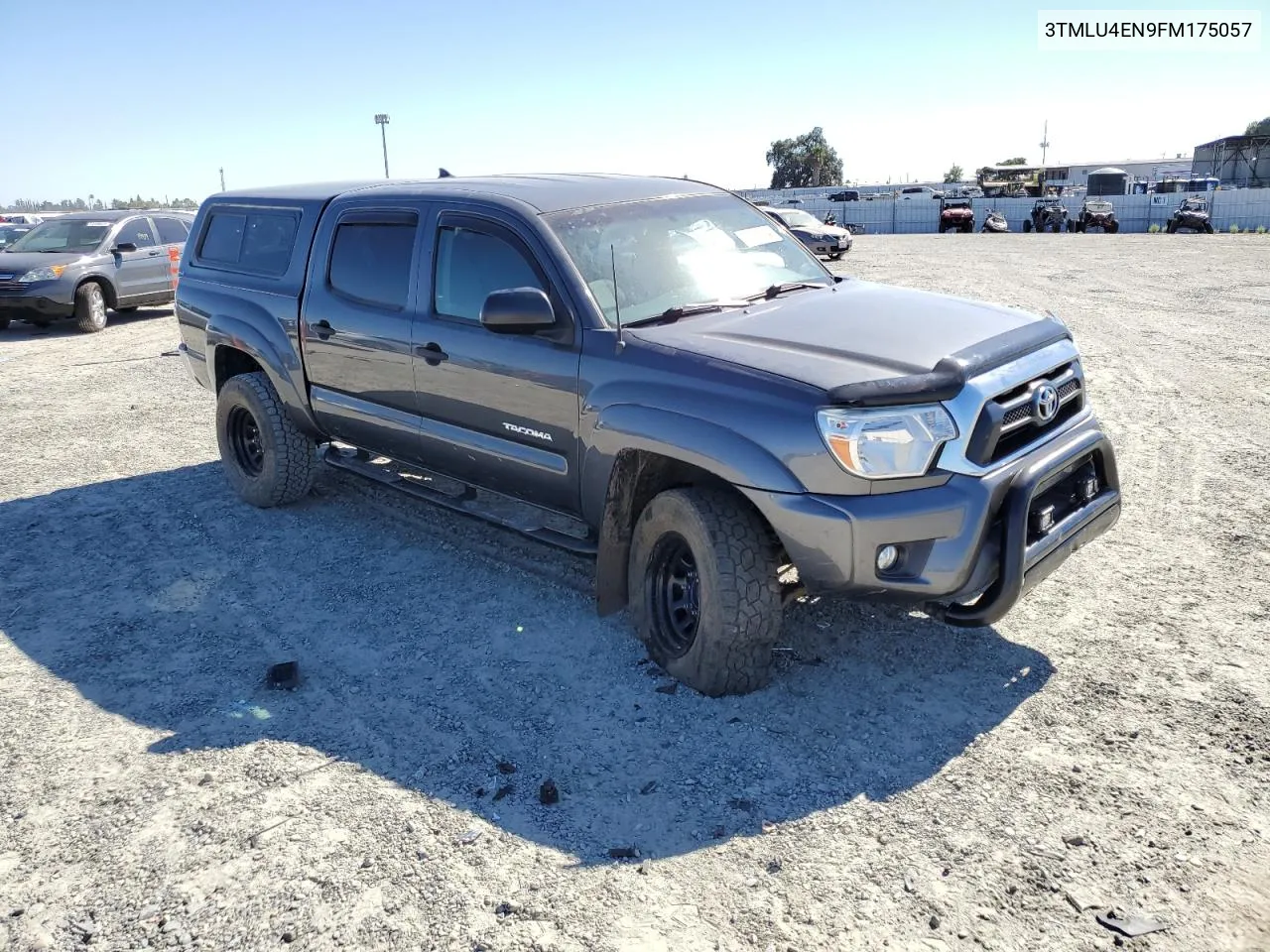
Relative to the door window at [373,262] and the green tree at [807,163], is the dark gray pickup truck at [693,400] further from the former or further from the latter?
the green tree at [807,163]

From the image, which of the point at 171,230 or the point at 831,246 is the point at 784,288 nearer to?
the point at 171,230

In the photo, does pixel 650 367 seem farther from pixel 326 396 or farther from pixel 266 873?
pixel 326 396

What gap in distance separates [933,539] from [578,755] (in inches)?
57.9

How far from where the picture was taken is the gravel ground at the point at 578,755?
279cm

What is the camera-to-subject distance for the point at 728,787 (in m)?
3.32

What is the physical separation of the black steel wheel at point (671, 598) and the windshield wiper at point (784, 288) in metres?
1.29

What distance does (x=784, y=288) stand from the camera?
15.3 ft

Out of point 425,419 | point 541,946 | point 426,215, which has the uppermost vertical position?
point 426,215

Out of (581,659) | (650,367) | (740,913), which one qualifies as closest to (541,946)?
(740,913)

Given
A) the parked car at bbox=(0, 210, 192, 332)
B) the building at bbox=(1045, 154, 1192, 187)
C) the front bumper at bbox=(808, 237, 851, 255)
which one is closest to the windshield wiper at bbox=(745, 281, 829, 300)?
the parked car at bbox=(0, 210, 192, 332)

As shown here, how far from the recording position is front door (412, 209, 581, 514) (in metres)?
4.24

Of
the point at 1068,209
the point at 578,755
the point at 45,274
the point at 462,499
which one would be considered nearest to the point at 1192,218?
the point at 1068,209

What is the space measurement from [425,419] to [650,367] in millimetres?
1654

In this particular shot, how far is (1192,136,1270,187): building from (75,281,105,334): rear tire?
58176 millimetres
